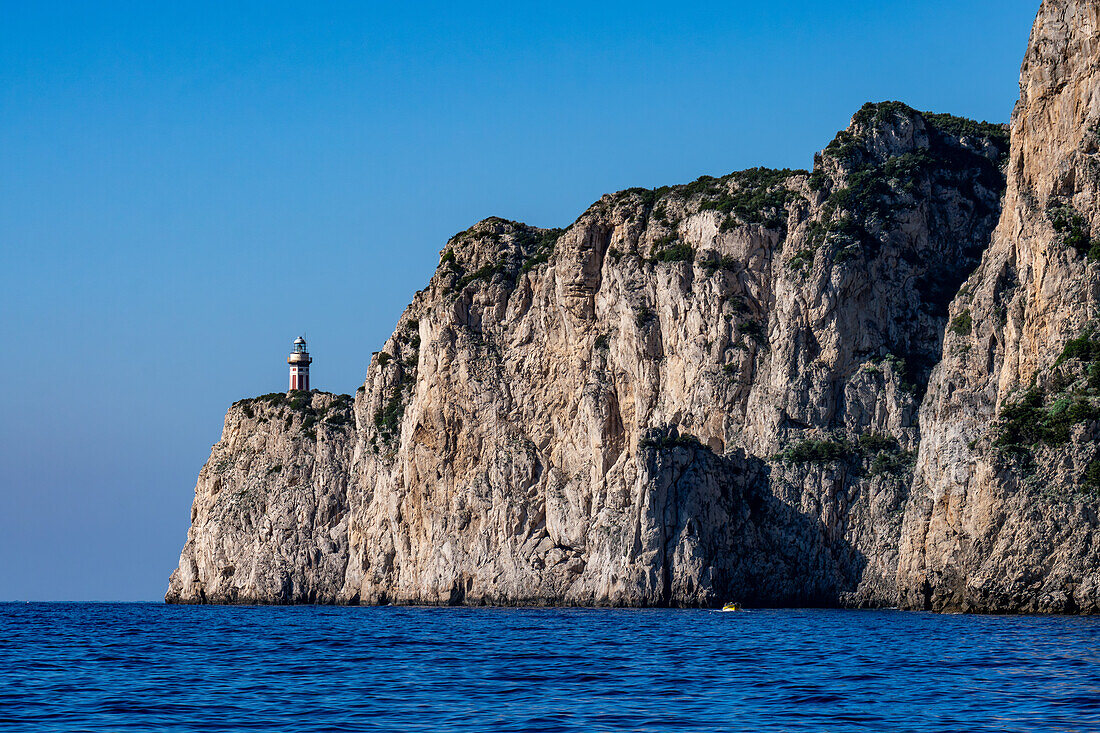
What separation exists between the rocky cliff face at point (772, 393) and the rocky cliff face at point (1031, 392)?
144 mm

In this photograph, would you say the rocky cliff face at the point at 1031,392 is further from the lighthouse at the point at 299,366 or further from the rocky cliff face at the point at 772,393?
the lighthouse at the point at 299,366

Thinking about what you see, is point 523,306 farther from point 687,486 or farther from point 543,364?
point 687,486

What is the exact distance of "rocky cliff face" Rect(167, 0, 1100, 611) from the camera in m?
68.1

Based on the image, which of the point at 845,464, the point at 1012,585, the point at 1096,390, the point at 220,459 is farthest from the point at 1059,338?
the point at 220,459

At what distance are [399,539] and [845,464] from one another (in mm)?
43705

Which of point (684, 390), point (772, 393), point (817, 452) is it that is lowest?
point (817, 452)

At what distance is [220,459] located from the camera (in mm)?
148750

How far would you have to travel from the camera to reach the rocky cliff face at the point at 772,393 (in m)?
68.1

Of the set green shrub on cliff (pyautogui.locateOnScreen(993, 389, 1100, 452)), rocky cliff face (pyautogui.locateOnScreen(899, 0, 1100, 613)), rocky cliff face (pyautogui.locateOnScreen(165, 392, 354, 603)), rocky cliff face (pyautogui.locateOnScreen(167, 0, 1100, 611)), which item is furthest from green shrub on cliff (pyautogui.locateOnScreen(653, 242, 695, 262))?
rocky cliff face (pyautogui.locateOnScreen(165, 392, 354, 603))

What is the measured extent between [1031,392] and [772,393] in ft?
92.0

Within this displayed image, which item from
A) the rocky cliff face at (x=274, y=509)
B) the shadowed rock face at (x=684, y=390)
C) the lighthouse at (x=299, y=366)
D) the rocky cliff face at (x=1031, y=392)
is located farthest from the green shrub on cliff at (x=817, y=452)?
the lighthouse at (x=299, y=366)

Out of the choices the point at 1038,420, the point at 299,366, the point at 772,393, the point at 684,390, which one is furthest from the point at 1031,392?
the point at 299,366

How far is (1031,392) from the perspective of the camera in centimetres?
6669

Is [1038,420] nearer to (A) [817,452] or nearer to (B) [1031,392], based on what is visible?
(B) [1031,392]
